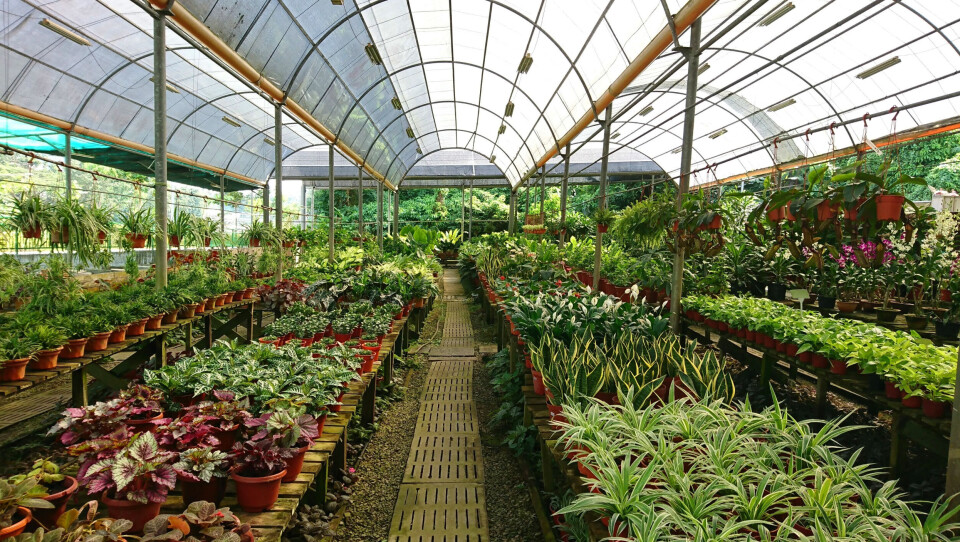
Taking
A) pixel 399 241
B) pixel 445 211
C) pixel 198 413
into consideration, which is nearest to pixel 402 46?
pixel 399 241

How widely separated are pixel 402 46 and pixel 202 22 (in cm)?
489

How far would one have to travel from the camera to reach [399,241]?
53.6 feet

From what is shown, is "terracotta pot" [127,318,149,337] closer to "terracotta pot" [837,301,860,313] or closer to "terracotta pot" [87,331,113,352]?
"terracotta pot" [87,331,113,352]

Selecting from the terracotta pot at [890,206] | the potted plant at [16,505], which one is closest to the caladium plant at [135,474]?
the potted plant at [16,505]

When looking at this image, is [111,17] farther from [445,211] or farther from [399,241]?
[445,211]

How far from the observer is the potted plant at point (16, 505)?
1.45 meters

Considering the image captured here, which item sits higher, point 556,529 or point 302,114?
point 302,114

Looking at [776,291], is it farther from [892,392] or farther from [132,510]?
[132,510]

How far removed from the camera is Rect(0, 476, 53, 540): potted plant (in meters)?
1.45

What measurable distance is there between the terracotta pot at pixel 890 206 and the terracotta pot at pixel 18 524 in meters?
3.57

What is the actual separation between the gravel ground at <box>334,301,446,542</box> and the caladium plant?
1386mm

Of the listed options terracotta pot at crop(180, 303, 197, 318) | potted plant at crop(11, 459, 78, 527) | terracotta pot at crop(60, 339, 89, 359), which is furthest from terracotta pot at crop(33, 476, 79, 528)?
terracotta pot at crop(180, 303, 197, 318)

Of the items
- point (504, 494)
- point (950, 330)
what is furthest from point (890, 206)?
point (950, 330)

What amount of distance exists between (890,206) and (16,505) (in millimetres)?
3606
